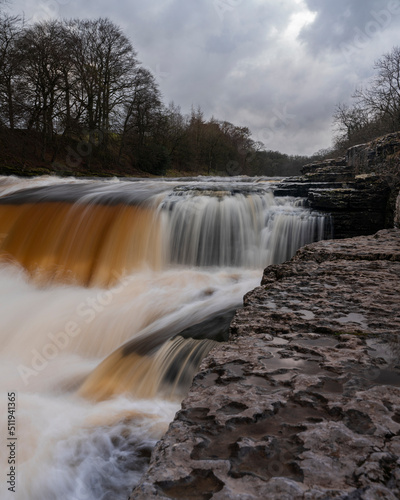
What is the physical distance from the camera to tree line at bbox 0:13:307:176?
18.9 meters

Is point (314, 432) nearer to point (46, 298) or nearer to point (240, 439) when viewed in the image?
point (240, 439)

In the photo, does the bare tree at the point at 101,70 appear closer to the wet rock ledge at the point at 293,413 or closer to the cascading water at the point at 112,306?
the cascading water at the point at 112,306

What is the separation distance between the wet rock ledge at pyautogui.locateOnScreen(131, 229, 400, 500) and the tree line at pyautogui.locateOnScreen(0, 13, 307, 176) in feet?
65.3

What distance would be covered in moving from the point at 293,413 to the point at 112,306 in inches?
182

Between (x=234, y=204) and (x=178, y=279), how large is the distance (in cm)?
252

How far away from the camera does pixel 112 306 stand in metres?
5.27

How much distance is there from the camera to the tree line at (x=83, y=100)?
18875 millimetres

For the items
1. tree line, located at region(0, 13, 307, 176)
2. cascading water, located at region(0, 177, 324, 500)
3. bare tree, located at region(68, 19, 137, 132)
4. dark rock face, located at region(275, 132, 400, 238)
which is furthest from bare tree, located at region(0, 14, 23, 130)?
dark rock face, located at region(275, 132, 400, 238)

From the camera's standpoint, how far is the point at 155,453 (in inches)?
33.6

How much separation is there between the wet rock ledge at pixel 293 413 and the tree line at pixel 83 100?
19.9 meters

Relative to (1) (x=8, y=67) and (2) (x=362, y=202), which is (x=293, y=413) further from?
(1) (x=8, y=67)

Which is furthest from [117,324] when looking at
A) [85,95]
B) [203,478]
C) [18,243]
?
[85,95]

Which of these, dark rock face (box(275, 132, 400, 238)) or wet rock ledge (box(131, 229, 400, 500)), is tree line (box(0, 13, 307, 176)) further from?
wet rock ledge (box(131, 229, 400, 500))

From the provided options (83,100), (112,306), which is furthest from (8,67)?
(112,306)
